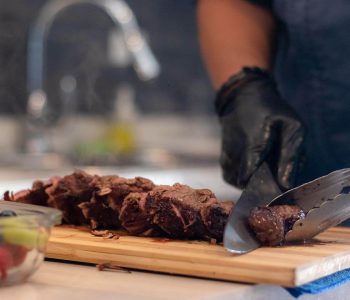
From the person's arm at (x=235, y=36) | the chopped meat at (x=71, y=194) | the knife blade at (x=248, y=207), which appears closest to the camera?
the knife blade at (x=248, y=207)

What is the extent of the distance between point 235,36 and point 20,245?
0.91 metres

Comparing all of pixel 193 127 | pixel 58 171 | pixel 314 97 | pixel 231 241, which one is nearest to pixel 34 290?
pixel 231 241

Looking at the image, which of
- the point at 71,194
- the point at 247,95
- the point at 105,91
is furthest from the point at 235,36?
the point at 105,91

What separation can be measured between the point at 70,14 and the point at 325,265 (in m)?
3.37

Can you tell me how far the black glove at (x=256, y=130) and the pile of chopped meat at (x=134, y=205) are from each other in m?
0.19

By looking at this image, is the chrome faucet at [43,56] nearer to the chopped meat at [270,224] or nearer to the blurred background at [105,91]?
the blurred background at [105,91]

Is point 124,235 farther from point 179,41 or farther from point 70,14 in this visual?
point 179,41

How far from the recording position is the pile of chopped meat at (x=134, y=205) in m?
1.18

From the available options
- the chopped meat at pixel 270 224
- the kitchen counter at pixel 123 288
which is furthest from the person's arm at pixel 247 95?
the kitchen counter at pixel 123 288

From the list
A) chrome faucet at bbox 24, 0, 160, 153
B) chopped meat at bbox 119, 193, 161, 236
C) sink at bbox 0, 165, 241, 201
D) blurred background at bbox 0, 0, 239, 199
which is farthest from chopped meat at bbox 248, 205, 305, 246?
chrome faucet at bbox 24, 0, 160, 153

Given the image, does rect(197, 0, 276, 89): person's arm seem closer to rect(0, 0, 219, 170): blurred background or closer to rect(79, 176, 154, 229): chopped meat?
rect(79, 176, 154, 229): chopped meat

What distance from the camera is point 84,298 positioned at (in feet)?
2.96

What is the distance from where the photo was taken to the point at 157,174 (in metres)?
3.16

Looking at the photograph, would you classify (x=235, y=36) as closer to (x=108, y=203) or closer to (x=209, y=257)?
(x=108, y=203)
